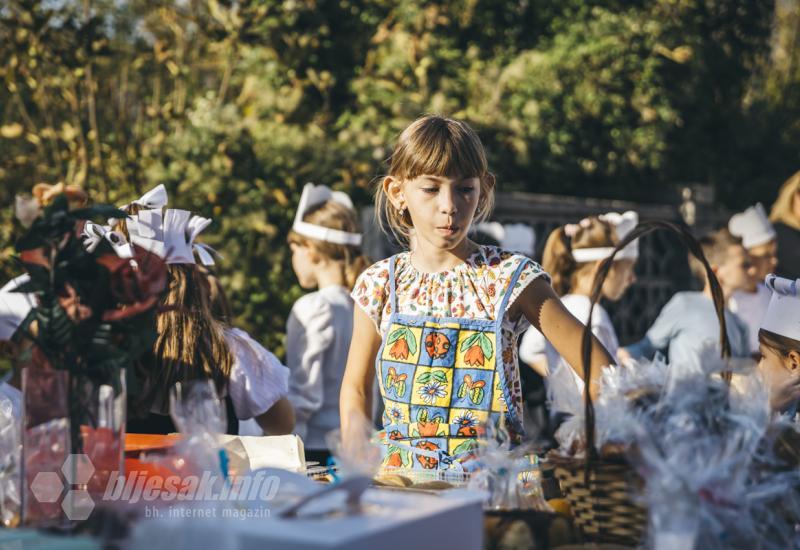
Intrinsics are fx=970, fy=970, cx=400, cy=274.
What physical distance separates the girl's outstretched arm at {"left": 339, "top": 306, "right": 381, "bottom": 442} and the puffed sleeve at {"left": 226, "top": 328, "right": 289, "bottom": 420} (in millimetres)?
483

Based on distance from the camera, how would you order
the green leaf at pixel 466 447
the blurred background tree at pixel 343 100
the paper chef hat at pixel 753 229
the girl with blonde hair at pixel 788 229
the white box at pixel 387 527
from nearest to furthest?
1. the white box at pixel 387 527
2. the green leaf at pixel 466 447
3. the girl with blonde hair at pixel 788 229
4. the blurred background tree at pixel 343 100
5. the paper chef hat at pixel 753 229

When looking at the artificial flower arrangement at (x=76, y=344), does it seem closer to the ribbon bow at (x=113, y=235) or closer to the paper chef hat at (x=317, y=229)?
the ribbon bow at (x=113, y=235)

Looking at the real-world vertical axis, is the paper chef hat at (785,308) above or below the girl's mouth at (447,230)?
below

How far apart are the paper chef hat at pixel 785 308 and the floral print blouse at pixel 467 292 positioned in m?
0.55

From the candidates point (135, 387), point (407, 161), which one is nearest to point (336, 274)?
point (407, 161)

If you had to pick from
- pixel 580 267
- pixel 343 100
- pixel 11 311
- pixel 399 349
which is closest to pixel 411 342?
pixel 399 349

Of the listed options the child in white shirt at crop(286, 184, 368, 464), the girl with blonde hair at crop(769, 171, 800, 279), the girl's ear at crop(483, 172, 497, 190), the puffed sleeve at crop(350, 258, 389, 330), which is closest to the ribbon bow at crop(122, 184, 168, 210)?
the puffed sleeve at crop(350, 258, 389, 330)

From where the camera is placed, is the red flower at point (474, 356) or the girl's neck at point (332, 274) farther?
the girl's neck at point (332, 274)

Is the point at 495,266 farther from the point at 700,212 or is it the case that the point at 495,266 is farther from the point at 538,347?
the point at 700,212

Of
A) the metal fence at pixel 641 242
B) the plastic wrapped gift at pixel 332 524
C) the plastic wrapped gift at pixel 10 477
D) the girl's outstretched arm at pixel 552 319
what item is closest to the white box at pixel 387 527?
the plastic wrapped gift at pixel 332 524

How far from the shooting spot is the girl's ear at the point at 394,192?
258cm

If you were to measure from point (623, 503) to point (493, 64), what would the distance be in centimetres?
727

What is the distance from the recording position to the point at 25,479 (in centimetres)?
166

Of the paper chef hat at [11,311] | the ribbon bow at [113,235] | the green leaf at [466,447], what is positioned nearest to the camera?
the green leaf at [466,447]
